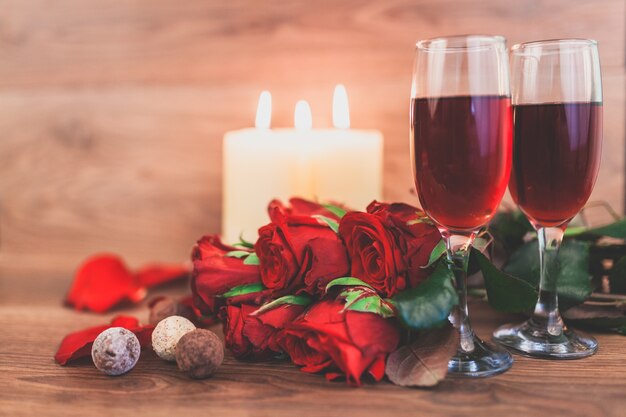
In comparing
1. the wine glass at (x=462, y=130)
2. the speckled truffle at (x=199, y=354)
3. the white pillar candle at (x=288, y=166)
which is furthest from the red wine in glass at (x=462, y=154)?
the white pillar candle at (x=288, y=166)

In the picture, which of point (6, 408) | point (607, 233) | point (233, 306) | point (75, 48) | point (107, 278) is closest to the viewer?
point (6, 408)

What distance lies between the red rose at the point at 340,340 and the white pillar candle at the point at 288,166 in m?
0.33

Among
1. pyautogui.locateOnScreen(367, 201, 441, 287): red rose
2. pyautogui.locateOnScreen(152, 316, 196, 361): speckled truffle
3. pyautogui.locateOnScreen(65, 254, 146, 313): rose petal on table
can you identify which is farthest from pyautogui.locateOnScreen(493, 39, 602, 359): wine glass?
pyautogui.locateOnScreen(65, 254, 146, 313): rose petal on table

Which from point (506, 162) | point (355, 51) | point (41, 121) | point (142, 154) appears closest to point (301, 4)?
point (355, 51)

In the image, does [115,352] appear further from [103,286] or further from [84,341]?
[103,286]

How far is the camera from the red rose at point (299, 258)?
0.61m

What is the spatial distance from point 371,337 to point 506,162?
0.19m

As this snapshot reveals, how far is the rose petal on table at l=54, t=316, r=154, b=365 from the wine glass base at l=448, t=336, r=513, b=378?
298 millimetres

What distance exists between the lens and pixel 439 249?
0.60m

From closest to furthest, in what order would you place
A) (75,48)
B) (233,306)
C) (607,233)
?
(233,306) → (607,233) → (75,48)

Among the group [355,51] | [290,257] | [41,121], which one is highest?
[355,51]

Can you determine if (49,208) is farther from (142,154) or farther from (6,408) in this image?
(6,408)

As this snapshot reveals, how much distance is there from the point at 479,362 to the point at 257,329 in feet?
0.66

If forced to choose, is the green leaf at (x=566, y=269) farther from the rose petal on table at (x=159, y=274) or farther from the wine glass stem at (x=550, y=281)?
the rose petal on table at (x=159, y=274)
